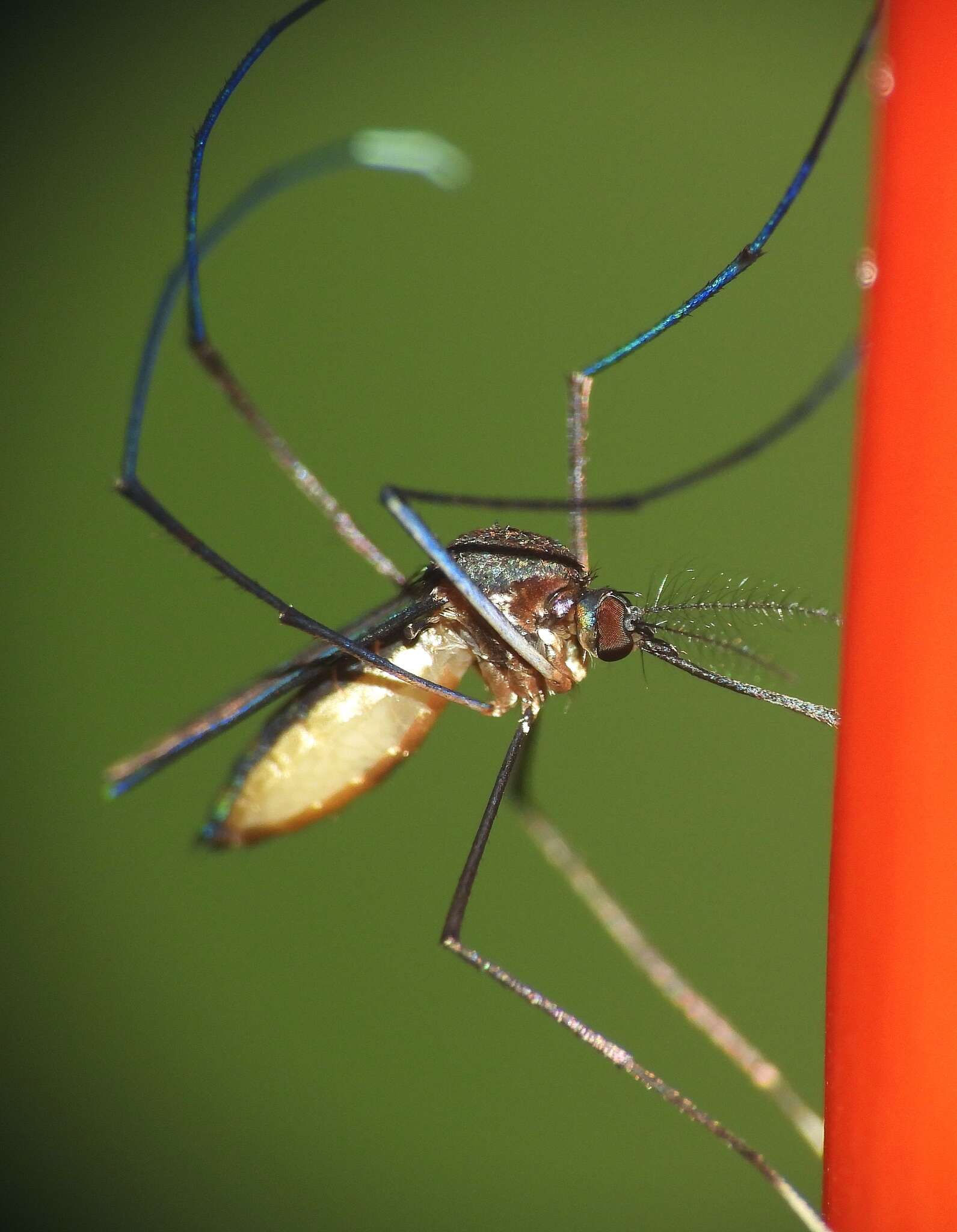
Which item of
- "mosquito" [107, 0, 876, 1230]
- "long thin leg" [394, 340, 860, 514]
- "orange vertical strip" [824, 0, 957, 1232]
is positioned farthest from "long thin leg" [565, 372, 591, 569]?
"orange vertical strip" [824, 0, 957, 1232]

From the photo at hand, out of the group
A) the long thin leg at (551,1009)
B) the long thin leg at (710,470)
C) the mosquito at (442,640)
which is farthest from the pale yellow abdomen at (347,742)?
the long thin leg at (710,470)

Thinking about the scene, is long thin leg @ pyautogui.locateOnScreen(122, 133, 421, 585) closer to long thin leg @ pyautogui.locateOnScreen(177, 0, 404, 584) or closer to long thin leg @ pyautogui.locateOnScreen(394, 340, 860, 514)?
long thin leg @ pyautogui.locateOnScreen(177, 0, 404, 584)

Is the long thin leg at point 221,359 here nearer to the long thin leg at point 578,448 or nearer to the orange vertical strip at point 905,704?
the long thin leg at point 578,448

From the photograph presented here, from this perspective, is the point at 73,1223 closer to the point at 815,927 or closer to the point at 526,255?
the point at 815,927

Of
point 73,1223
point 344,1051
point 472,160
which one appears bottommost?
point 73,1223

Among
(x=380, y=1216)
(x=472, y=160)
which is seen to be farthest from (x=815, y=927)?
(x=472, y=160)

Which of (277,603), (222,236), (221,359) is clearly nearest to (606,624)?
(277,603)

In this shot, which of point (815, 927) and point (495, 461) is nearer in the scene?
point (815, 927)

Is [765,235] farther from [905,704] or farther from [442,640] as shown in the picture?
[905,704]

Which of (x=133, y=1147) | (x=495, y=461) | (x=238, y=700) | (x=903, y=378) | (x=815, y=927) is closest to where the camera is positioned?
(x=903, y=378)
